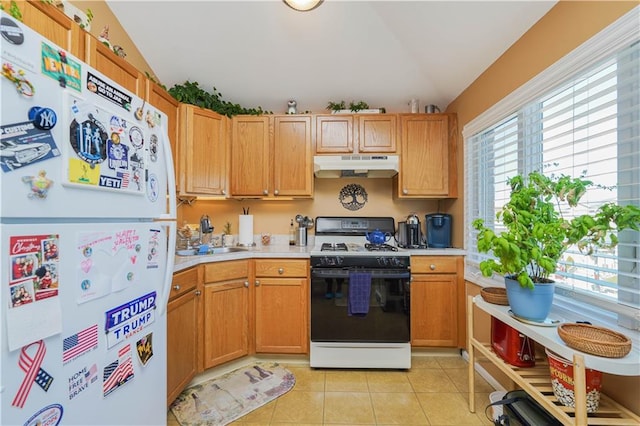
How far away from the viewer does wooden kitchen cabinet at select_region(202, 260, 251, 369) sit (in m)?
2.02

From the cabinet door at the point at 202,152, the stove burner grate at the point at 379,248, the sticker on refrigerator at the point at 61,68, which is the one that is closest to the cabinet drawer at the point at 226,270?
the cabinet door at the point at 202,152

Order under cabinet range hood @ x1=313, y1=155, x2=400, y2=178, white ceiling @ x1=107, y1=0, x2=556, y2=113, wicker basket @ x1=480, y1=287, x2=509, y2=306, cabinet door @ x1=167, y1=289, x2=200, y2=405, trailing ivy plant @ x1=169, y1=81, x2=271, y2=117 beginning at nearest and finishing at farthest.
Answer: wicker basket @ x1=480, y1=287, x2=509, y2=306 < cabinet door @ x1=167, y1=289, x2=200, y2=405 < white ceiling @ x1=107, y1=0, x2=556, y2=113 < trailing ivy plant @ x1=169, y1=81, x2=271, y2=117 < under cabinet range hood @ x1=313, y1=155, x2=400, y2=178

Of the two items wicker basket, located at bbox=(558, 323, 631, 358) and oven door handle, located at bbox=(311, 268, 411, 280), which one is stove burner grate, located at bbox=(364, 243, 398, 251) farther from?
wicker basket, located at bbox=(558, 323, 631, 358)

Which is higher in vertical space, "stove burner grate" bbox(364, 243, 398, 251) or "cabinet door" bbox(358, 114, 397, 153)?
"cabinet door" bbox(358, 114, 397, 153)

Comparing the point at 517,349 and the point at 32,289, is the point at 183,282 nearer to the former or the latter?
the point at 32,289

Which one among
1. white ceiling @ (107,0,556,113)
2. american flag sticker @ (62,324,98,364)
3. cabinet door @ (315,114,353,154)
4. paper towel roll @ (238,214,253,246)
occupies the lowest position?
american flag sticker @ (62,324,98,364)

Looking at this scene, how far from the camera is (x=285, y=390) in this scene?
192cm

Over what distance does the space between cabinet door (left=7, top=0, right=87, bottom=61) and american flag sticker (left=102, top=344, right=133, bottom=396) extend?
1466 millimetres

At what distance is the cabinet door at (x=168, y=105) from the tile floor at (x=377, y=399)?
6.42 feet

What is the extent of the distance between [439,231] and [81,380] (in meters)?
2.61

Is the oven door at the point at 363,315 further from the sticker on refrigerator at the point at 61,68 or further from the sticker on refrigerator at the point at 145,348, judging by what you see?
the sticker on refrigerator at the point at 61,68

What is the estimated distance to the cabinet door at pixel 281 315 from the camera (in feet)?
7.34

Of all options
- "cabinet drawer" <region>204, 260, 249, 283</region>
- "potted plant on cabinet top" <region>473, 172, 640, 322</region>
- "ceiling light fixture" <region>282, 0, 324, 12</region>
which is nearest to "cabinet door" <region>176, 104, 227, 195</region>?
"cabinet drawer" <region>204, 260, 249, 283</region>

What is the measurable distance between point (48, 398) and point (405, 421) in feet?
5.74
